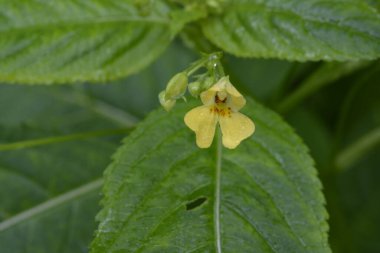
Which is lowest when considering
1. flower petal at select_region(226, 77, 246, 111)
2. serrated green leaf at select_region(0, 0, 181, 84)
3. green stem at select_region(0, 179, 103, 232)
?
flower petal at select_region(226, 77, 246, 111)

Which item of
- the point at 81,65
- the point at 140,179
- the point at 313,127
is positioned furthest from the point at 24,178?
the point at 313,127

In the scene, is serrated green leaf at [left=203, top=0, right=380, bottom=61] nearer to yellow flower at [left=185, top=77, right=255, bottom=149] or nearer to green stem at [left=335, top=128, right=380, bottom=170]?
yellow flower at [left=185, top=77, right=255, bottom=149]

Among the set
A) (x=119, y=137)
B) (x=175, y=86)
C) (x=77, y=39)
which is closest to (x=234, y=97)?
(x=175, y=86)

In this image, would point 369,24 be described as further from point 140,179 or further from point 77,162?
point 77,162

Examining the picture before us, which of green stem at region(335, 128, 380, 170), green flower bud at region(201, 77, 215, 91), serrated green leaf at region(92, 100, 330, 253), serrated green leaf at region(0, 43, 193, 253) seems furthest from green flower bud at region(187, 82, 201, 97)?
green stem at region(335, 128, 380, 170)

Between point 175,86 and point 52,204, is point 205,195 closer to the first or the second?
point 175,86
